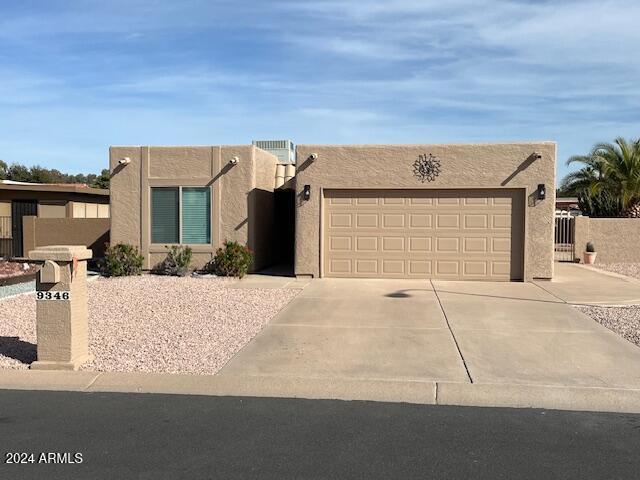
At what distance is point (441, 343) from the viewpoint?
845 centimetres

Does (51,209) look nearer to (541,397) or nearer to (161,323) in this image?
(161,323)

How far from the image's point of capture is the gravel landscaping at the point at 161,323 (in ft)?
24.8

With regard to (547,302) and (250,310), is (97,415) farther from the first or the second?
(547,302)

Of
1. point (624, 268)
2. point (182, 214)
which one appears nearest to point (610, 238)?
point (624, 268)

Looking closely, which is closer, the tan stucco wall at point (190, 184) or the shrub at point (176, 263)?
the shrub at point (176, 263)

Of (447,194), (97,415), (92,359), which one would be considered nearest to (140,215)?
(447,194)

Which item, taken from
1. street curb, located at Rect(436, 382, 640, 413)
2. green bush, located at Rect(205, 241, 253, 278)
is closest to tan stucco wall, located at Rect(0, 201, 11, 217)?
green bush, located at Rect(205, 241, 253, 278)

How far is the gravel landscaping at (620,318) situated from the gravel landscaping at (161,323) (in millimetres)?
5373

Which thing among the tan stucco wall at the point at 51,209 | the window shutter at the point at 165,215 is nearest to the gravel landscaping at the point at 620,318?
the window shutter at the point at 165,215

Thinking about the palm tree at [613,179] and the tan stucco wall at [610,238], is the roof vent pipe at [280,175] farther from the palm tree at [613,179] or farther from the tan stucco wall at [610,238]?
the palm tree at [613,179]

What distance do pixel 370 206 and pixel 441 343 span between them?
24.1 feet

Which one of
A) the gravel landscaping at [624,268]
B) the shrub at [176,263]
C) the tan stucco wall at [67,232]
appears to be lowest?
the gravel landscaping at [624,268]

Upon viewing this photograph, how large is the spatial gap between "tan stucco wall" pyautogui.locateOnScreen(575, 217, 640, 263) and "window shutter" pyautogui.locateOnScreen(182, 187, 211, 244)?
12.9 meters

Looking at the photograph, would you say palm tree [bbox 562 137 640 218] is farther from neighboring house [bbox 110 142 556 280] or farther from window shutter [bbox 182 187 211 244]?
window shutter [bbox 182 187 211 244]
